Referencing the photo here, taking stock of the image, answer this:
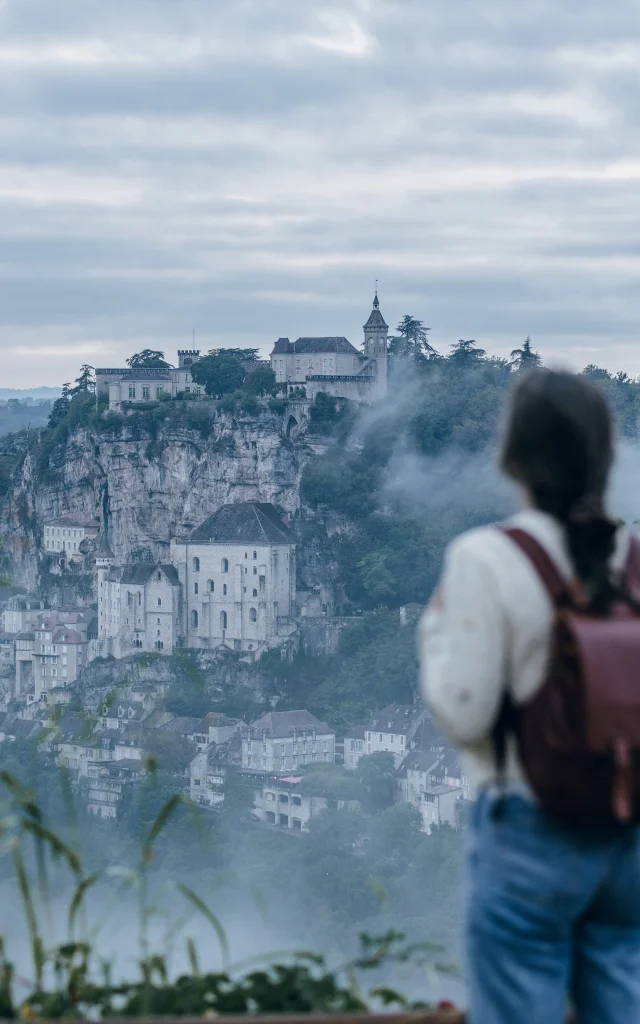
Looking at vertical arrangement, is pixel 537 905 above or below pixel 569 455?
below

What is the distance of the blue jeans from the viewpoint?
4.73 ft

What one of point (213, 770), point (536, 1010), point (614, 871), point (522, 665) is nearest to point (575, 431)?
point (522, 665)

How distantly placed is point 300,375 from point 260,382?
2316mm

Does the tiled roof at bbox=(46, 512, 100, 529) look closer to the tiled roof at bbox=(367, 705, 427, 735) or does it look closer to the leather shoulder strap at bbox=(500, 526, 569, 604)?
the tiled roof at bbox=(367, 705, 427, 735)

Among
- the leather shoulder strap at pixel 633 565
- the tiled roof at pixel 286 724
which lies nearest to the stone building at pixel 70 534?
the tiled roof at pixel 286 724

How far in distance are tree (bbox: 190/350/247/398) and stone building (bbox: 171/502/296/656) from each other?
21.0ft

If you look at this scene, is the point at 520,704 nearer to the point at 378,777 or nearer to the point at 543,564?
the point at 543,564

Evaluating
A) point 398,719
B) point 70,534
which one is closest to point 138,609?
point 70,534

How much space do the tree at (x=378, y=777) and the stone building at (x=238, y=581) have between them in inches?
247

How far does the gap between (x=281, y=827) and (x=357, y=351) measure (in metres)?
17.6

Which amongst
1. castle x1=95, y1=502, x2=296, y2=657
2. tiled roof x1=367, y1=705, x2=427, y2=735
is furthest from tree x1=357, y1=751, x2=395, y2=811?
castle x1=95, y1=502, x2=296, y2=657

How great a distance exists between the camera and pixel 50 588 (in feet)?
134

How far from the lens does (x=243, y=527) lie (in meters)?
36.1

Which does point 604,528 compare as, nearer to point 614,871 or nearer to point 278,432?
point 614,871
